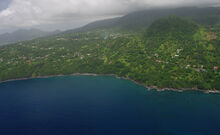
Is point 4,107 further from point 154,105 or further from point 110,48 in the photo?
point 110,48

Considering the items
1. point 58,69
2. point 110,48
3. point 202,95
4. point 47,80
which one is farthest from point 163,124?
point 110,48

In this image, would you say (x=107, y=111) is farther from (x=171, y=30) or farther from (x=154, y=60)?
(x=171, y=30)

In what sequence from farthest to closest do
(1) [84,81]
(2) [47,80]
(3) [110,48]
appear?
(3) [110,48], (2) [47,80], (1) [84,81]

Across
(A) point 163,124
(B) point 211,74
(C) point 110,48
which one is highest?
(C) point 110,48

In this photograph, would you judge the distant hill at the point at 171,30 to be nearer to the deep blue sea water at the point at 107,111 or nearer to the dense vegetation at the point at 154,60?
the dense vegetation at the point at 154,60

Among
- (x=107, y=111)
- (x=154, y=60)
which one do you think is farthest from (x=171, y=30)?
(x=107, y=111)

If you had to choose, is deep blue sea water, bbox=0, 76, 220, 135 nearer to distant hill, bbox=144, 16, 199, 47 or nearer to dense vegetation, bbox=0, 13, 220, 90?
dense vegetation, bbox=0, 13, 220, 90

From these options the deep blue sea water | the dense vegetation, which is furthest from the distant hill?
the deep blue sea water
